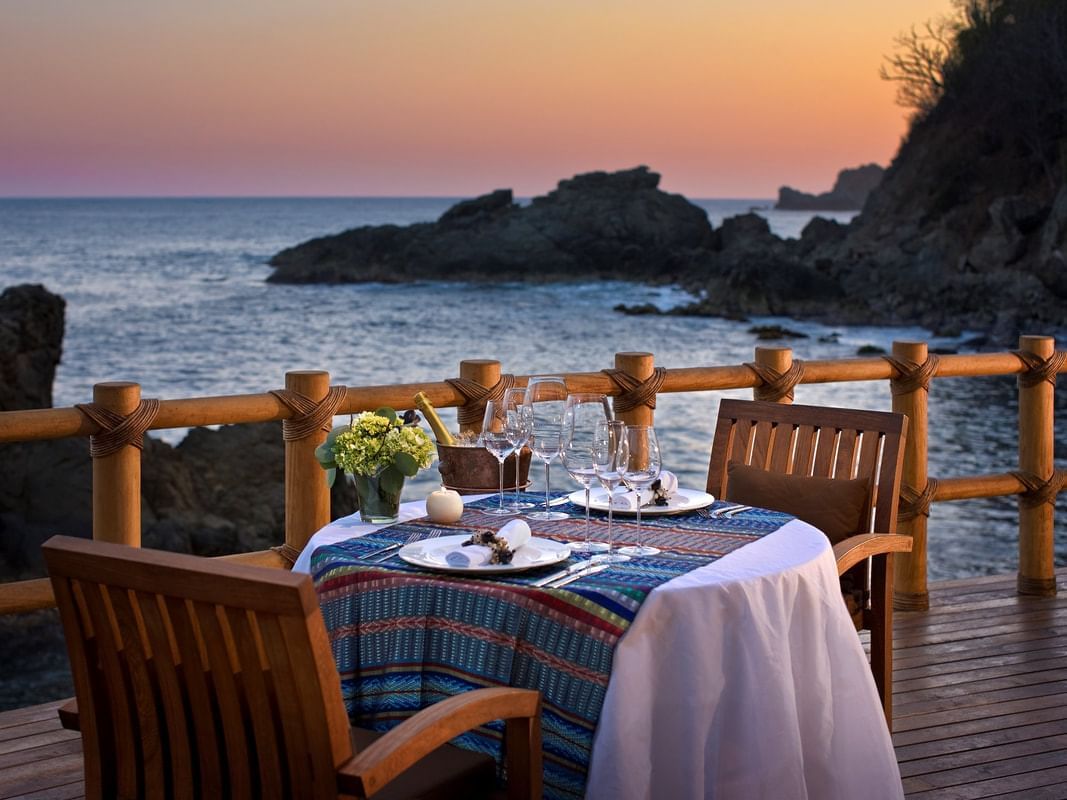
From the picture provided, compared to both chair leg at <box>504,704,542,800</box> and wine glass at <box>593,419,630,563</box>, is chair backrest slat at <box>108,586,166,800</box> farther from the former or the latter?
wine glass at <box>593,419,630,563</box>

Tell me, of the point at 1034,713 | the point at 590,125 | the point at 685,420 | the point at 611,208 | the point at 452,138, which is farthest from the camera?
the point at 590,125

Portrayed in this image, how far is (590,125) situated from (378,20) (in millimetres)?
25693

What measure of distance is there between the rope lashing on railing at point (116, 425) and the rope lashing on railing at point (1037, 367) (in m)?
3.22

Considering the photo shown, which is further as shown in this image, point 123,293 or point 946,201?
point 123,293

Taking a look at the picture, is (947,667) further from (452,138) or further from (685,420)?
(452,138)

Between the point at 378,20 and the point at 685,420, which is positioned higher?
the point at 378,20

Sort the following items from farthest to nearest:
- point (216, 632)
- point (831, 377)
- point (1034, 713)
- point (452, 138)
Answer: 1. point (452, 138)
2. point (831, 377)
3. point (1034, 713)
4. point (216, 632)

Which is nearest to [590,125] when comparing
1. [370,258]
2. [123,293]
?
[370,258]

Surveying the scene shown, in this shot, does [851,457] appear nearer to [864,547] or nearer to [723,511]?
[864,547]

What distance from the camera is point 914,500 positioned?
4727mm

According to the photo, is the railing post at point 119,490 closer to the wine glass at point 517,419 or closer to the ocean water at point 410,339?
the wine glass at point 517,419

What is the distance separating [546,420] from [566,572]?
431mm

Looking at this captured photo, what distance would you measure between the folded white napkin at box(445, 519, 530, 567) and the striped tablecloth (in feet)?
0.12

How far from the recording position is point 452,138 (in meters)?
42.2
